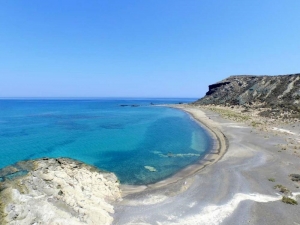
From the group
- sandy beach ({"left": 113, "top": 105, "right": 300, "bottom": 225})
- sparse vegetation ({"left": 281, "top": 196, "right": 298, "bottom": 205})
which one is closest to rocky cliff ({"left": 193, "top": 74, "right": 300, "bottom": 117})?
sandy beach ({"left": 113, "top": 105, "right": 300, "bottom": 225})

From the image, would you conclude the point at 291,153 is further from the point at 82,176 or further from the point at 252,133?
the point at 82,176

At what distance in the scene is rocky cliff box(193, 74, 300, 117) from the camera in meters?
68.5

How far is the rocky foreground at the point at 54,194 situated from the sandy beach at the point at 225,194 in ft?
5.51

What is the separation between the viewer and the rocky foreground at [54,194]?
13.2m

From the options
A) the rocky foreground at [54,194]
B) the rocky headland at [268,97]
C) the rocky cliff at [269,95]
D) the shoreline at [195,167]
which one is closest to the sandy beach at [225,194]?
the shoreline at [195,167]

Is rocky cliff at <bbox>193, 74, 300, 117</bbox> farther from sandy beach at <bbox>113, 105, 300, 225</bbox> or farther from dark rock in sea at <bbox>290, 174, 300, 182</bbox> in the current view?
dark rock in sea at <bbox>290, 174, 300, 182</bbox>

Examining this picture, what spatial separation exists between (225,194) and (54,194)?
14214 millimetres

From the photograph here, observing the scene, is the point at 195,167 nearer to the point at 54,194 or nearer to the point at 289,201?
the point at 289,201

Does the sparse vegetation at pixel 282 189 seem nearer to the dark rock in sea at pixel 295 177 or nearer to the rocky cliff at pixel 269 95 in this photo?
the dark rock in sea at pixel 295 177

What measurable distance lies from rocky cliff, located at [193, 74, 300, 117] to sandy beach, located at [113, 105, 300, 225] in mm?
41273

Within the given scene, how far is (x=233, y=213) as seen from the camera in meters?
15.7

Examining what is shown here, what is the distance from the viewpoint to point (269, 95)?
286 ft

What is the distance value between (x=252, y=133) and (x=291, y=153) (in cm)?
1361

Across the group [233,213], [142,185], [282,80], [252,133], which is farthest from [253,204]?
[282,80]
